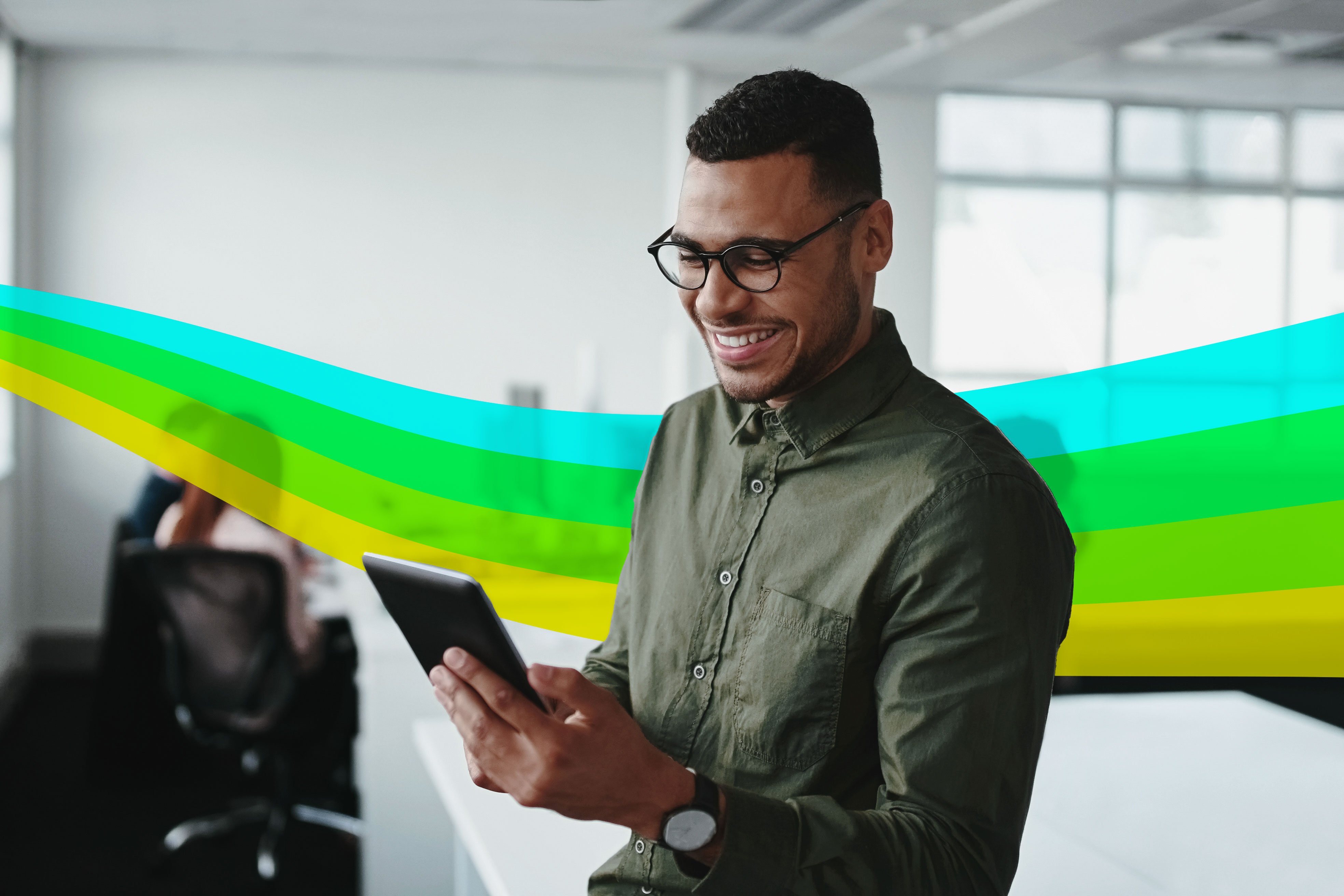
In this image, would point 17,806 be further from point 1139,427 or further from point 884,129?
point 884,129

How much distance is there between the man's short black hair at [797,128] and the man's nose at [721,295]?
10 cm

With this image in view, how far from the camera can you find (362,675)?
2889 mm

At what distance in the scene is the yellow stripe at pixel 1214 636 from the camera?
1693 mm

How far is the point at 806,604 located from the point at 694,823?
0.23m

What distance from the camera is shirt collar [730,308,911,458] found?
3.74ft

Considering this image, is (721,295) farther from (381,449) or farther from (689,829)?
(381,449)

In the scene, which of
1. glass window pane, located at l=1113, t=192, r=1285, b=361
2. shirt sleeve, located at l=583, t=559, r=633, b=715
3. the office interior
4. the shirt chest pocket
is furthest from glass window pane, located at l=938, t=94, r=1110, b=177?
the shirt chest pocket

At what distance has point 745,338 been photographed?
112 cm

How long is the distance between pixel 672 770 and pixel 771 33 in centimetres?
459

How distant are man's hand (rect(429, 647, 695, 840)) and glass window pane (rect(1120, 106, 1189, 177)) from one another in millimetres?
5391

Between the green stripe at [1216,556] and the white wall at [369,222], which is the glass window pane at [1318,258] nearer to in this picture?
the green stripe at [1216,556]

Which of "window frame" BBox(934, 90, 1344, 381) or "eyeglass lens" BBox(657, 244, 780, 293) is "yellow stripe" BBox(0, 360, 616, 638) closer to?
"eyeglass lens" BBox(657, 244, 780, 293)

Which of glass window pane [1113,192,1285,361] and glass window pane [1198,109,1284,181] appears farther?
glass window pane [1113,192,1285,361]

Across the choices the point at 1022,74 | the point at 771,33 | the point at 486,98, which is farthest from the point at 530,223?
the point at 1022,74
